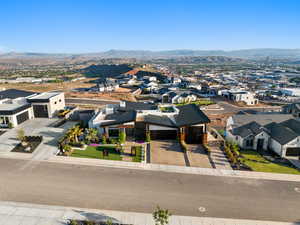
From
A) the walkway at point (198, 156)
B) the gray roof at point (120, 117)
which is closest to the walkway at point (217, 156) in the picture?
the walkway at point (198, 156)

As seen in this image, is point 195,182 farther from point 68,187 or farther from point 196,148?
point 68,187

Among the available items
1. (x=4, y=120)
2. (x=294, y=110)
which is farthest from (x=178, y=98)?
(x=4, y=120)

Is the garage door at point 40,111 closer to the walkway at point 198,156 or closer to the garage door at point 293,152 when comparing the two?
the walkway at point 198,156

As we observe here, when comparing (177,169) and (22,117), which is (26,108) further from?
(177,169)

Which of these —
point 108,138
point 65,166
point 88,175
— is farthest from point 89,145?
point 88,175

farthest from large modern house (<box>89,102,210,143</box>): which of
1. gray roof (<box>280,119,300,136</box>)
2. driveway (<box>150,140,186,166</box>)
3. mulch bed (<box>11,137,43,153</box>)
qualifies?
gray roof (<box>280,119,300,136</box>)

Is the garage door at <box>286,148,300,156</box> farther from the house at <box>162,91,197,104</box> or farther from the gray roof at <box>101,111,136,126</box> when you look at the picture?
the house at <box>162,91,197,104</box>
